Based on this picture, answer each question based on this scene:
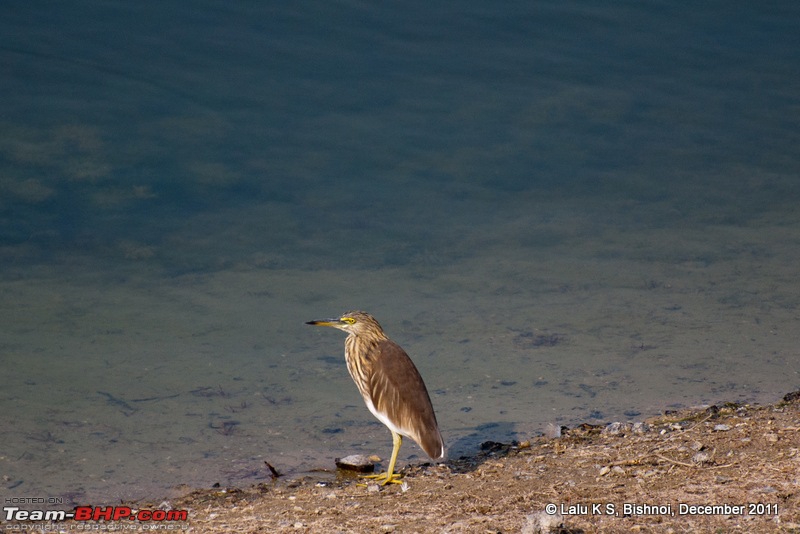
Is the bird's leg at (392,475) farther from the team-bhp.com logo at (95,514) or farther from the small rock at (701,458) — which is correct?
the small rock at (701,458)

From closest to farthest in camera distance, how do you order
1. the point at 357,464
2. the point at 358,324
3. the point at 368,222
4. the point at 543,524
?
the point at 543,524 < the point at 357,464 < the point at 358,324 < the point at 368,222

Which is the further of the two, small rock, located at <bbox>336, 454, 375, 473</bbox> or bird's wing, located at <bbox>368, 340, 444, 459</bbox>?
small rock, located at <bbox>336, 454, 375, 473</bbox>

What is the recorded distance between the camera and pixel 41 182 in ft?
40.0

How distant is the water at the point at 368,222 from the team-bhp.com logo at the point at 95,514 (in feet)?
0.75

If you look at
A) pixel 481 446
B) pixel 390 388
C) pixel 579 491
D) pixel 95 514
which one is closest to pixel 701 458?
pixel 579 491

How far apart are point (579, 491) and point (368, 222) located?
649 cm

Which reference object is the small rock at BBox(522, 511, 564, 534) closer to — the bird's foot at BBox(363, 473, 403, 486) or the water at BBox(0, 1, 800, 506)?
the bird's foot at BBox(363, 473, 403, 486)

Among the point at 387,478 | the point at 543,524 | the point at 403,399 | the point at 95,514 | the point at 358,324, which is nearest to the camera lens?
the point at 543,524

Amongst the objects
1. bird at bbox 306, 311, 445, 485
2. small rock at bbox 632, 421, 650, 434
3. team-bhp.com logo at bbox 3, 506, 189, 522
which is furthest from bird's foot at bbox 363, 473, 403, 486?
small rock at bbox 632, 421, 650, 434

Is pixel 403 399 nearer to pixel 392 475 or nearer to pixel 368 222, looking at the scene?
pixel 392 475

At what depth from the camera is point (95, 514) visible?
235 inches

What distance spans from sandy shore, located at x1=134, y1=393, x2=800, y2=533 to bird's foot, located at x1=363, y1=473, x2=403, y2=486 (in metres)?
0.06

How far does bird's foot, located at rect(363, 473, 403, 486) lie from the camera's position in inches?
245

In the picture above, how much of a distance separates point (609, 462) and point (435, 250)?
5032mm
